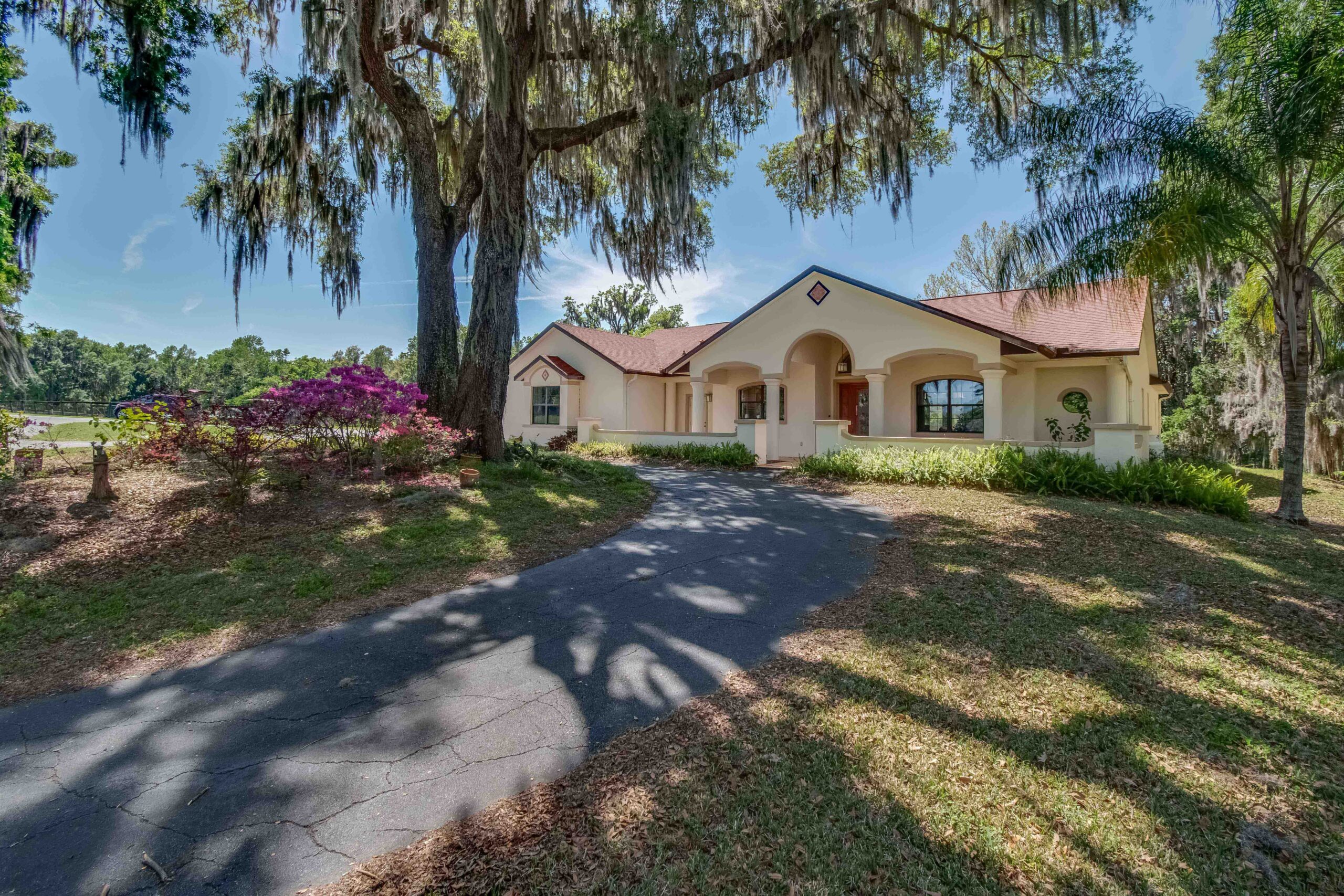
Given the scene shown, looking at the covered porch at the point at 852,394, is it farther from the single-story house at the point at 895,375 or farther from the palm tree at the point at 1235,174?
the palm tree at the point at 1235,174

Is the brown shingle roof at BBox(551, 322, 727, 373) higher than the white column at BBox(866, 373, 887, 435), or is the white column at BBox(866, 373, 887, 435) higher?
the brown shingle roof at BBox(551, 322, 727, 373)

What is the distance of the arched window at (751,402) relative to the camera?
62.2ft

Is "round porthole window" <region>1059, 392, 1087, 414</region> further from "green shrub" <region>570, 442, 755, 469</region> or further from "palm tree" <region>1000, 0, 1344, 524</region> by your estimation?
"green shrub" <region>570, 442, 755, 469</region>

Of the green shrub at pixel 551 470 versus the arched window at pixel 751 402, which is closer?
the green shrub at pixel 551 470

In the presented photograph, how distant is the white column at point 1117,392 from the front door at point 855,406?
6125mm

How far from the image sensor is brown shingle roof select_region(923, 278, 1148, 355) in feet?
43.6

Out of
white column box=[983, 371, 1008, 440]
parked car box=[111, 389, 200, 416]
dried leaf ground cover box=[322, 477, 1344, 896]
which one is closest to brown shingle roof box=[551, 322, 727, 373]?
white column box=[983, 371, 1008, 440]

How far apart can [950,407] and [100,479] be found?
58.1 feet

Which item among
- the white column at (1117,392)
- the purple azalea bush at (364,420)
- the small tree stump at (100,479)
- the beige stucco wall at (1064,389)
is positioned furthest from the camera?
the beige stucco wall at (1064,389)

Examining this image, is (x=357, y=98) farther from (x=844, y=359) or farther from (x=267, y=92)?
(x=844, y=359)

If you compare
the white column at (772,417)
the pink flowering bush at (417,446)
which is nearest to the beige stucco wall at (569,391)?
the white column at (772,417)

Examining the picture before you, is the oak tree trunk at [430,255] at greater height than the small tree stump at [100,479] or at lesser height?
greater

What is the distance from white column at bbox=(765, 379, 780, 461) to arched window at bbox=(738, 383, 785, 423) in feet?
6.29

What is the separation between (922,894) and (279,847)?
2476 mm
